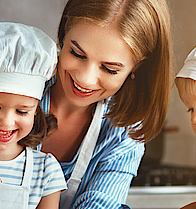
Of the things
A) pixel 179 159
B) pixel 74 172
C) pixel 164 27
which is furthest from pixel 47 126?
pixel 179 159

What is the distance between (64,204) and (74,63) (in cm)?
44

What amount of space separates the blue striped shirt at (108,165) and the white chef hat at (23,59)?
0.70 feet

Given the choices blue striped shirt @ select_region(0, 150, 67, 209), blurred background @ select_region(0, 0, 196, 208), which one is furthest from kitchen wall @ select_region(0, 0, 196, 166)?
blue striped shirt @ select_region(0, 150, 67, 209)

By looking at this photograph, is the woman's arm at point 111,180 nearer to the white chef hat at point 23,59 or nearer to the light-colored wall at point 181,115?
the white chef hat at point 23,59

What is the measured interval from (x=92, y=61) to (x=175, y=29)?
0.82m

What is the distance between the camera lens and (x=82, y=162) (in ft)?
2.85

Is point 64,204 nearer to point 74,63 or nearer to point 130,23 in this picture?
point 74,63

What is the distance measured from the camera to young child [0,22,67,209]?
630 millimetres

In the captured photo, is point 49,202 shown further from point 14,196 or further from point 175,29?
point 175,29

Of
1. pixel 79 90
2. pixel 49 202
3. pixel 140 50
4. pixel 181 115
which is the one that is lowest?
pixel 49 202

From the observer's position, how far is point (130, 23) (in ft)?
2.36

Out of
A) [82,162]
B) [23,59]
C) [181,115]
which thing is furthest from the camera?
[181,115]

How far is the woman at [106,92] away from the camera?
71cm

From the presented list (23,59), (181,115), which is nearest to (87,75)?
(23,59)
